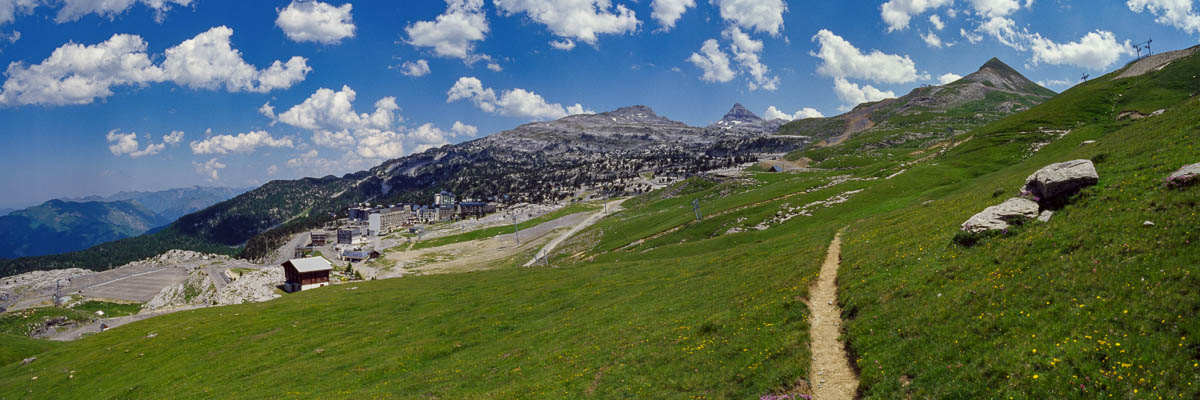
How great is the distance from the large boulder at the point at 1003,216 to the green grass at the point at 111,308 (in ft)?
625

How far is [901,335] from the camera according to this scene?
17.2 m

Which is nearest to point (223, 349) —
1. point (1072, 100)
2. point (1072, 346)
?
point (1072, 346)

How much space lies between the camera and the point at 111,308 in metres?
137

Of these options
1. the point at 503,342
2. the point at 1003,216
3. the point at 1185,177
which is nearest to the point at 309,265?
the point at 503,342

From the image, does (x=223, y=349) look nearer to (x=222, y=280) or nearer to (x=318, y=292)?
(x=318, y=292)

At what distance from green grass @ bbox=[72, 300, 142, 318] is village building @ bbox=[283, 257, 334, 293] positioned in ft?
228

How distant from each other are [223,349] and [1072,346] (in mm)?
60856

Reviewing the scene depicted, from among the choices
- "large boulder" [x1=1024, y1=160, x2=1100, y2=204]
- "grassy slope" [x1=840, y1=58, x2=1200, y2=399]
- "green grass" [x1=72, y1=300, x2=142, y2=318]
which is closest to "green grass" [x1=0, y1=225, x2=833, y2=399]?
"grassy slope" [x1=840, y1=58, x2=1200, y2=399]

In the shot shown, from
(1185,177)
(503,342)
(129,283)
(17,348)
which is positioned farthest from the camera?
(129,283)

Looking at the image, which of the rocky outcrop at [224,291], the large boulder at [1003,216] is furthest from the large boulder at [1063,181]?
the rocky outcrop at [224,291]

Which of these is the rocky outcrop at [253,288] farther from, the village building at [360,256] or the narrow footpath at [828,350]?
the narrow footpath at [828,350]

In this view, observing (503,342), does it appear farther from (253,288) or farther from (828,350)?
(253,288)

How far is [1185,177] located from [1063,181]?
4384 mm

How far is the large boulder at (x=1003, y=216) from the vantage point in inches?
887
